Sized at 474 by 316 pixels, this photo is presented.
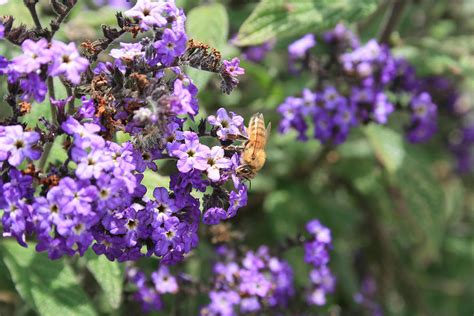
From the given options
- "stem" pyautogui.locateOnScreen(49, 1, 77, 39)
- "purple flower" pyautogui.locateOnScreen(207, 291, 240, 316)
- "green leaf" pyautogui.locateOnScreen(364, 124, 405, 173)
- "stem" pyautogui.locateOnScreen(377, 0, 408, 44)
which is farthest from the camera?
"green leaf" pyautogui.locateOnScreen(364, 124, 405, 173)

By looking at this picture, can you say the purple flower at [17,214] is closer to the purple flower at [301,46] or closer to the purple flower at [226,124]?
the purple flower at [226,124]

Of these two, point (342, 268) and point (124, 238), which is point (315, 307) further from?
point (124, 238)

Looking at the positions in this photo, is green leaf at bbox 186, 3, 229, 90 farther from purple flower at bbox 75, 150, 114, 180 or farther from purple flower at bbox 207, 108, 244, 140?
purple flower at bbox 75, 150, 114, 180

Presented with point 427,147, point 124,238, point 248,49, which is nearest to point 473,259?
point 427,147

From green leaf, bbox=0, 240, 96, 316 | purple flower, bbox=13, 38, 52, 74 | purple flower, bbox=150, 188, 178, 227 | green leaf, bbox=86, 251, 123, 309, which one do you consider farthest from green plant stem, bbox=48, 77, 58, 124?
green leaf, bbox=0, 240, 96, 316

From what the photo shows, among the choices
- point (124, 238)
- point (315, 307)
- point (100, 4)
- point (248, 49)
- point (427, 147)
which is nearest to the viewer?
point (124, 238)

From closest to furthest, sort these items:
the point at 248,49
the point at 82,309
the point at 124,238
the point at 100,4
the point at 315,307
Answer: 1. the point at 124,238
2. the point at 82,309
3. the point at 315,307
4. the point at 248,49
5. the point at 100,4

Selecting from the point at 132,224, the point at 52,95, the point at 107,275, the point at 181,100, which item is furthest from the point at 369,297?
the point at 52,95

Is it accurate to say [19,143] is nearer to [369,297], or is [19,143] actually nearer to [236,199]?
[236,199]
